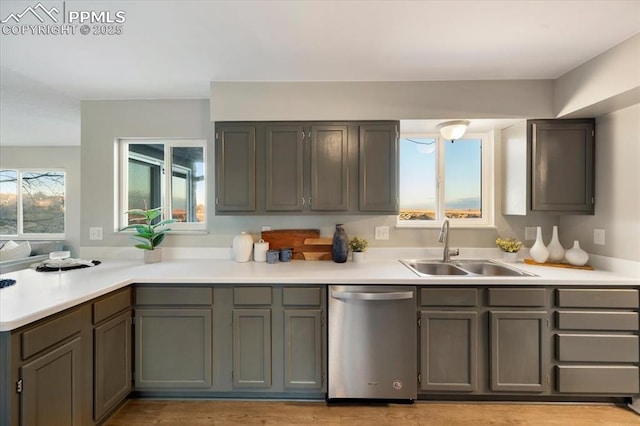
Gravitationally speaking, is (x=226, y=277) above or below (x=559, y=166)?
below

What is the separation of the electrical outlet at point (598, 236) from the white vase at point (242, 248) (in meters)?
2.87

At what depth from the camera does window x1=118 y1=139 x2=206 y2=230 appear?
2.88m

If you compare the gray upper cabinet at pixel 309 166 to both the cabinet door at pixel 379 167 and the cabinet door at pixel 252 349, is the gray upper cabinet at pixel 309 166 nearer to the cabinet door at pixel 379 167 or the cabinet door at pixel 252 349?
the cabinet door at pixel 379 167

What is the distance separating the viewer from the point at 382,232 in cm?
278

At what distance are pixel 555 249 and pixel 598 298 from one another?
596 millimetres

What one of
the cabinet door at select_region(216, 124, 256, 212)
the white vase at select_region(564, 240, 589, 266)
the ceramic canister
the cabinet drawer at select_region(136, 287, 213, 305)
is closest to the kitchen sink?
the white vase at select_region(564, 240, 589, 266)

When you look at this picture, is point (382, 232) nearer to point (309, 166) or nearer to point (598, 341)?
point (309, 166)

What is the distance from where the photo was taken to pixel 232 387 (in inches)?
82.4

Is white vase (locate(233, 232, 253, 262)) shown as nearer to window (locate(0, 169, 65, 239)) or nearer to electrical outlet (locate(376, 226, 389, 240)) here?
electrical outlet (locate(376, 226, 389, 240))

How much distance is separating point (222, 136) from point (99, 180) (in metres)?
1.37

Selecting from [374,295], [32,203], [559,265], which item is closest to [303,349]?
[374,295]

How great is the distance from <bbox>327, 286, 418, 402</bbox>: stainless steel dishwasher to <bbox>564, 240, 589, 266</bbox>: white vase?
144 centimetres

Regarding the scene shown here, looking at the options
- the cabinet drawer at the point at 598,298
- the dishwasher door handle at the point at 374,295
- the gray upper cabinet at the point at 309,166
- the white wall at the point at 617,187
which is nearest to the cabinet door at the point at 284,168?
the gray upper cabinet at the point at 309,166

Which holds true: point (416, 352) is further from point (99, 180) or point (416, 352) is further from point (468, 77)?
point (99, 180)
